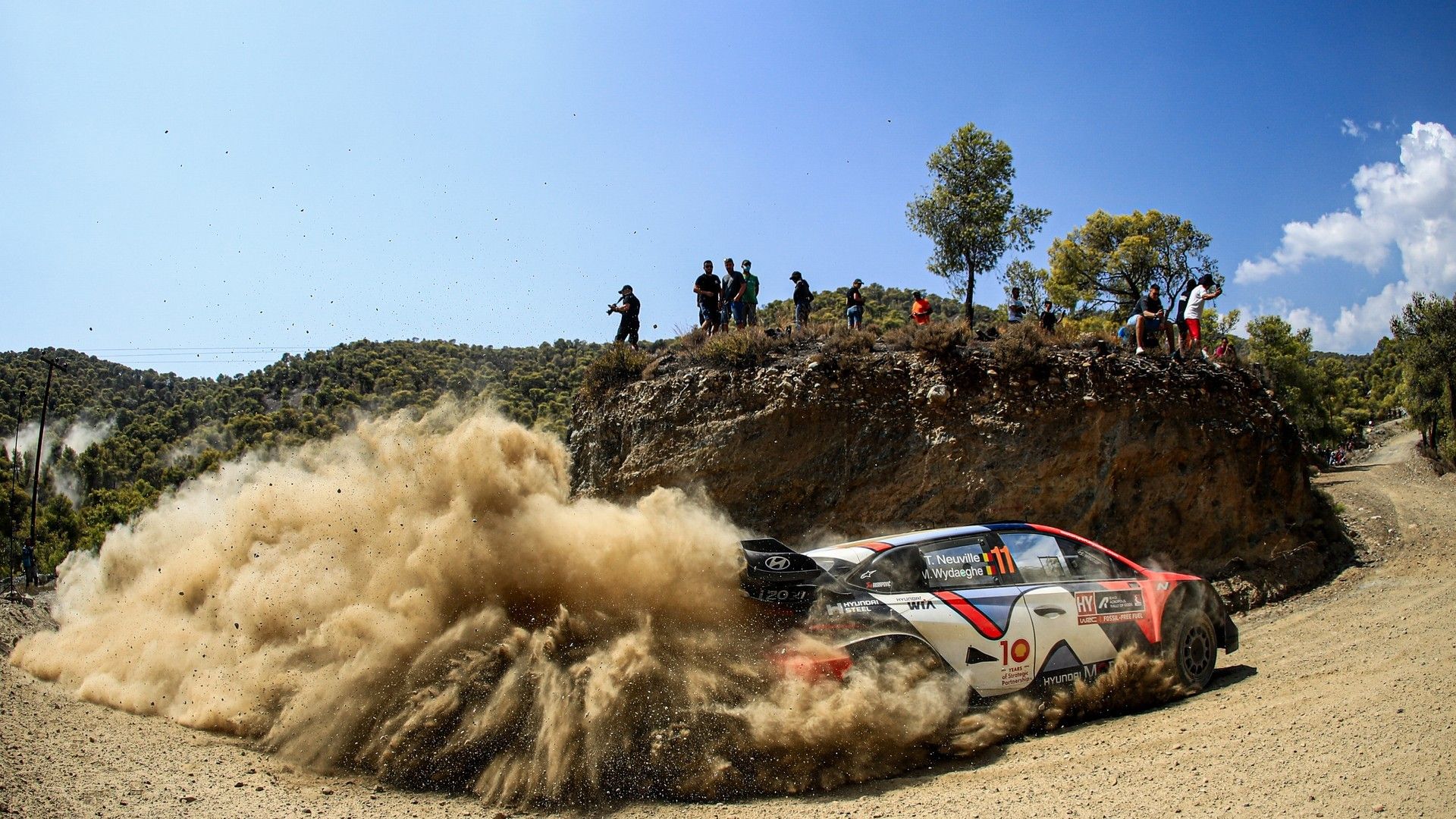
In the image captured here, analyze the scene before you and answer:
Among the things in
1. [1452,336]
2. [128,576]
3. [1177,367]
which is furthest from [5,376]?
[1452,336]

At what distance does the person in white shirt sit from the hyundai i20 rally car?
6950 millimetres

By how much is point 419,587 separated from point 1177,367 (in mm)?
12199

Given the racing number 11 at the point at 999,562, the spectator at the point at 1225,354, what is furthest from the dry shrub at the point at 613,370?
the spectator at the point at 1225,354

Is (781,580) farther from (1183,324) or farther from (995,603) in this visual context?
(1183,324)

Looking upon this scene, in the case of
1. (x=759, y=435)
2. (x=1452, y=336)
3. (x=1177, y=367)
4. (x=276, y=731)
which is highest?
(x=1452, y=336)

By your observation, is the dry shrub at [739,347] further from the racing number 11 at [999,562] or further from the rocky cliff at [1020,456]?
the racing number 11 at [999,562]

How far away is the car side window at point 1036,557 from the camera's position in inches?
267

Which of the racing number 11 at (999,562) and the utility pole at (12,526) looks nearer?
the racing number 11 at (999,562)

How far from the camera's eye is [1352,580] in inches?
489

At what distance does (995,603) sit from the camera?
6414 mm

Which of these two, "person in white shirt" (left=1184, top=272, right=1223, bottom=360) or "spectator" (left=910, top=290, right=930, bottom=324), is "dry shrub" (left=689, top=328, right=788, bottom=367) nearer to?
"spectator" (left=910, top=290, right=930, bottom=324)

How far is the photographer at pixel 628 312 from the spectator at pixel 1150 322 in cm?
886

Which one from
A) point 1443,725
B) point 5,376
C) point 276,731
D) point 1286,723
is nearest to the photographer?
point 1443,725

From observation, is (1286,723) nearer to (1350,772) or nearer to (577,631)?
(1350,772)
